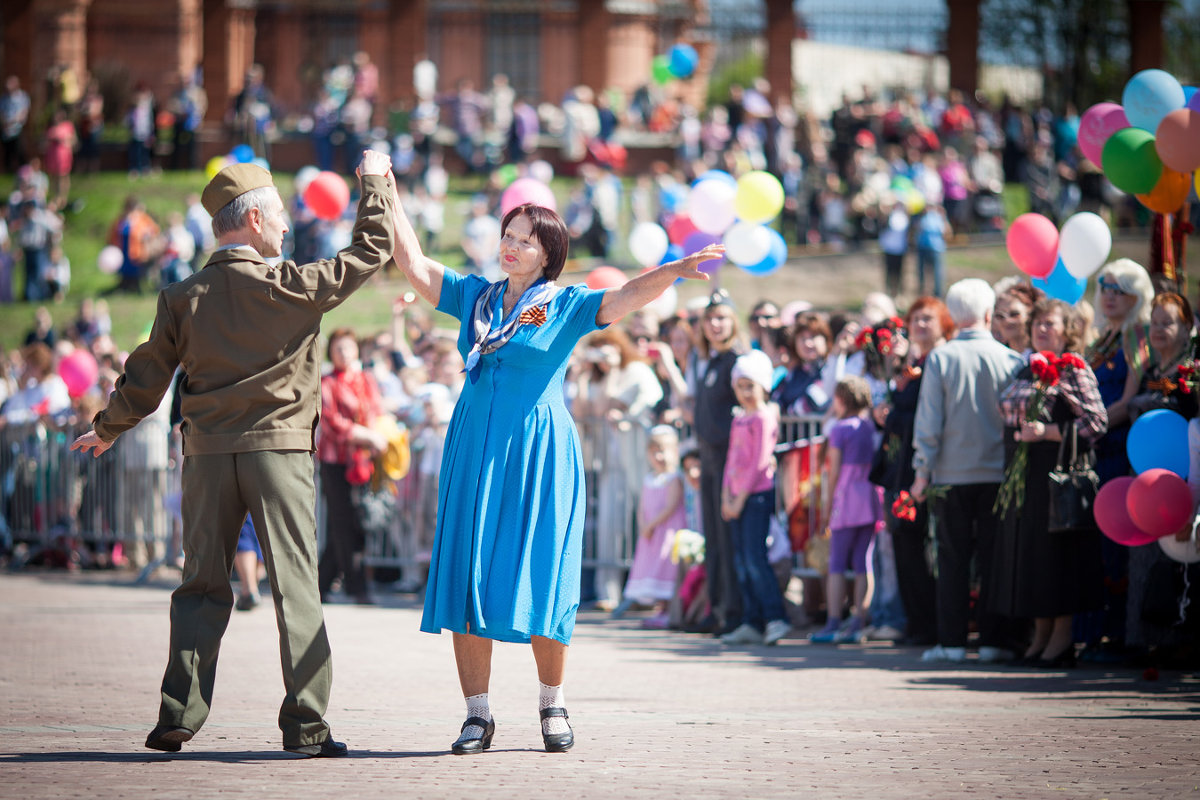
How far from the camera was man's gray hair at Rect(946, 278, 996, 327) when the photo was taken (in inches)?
372

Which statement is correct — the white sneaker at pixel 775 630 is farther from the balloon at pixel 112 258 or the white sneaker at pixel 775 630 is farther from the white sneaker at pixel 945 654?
the balloon at pixel 112 258

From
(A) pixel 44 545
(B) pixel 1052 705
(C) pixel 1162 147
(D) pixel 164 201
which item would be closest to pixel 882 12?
(D) pixel 164 201

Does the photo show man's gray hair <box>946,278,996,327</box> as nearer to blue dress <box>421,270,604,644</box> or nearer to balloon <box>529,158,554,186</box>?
blue dress <box>421,270,604,644</box>

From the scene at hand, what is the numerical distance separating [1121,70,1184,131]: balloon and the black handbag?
227 centimetres

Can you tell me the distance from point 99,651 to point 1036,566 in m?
5.41

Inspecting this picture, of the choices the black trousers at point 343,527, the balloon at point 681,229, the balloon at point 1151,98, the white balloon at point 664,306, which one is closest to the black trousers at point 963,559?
the balloon at point 1151,98

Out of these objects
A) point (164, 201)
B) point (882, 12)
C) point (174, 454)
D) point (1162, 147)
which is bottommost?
point (174, 454)

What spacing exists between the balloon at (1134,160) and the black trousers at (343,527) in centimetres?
622

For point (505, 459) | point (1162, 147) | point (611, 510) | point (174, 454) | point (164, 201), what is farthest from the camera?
point (164, 201)

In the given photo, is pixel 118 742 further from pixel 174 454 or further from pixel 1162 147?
pixel 174 454

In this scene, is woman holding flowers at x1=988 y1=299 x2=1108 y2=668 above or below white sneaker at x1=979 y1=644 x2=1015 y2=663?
above

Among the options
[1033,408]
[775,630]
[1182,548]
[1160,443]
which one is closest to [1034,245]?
[1033,408]

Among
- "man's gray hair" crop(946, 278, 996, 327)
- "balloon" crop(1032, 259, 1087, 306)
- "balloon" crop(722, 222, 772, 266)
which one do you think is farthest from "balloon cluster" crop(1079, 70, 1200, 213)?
"balloon" crop(722, 222, 772, 266)

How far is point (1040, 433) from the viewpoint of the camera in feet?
28.9
